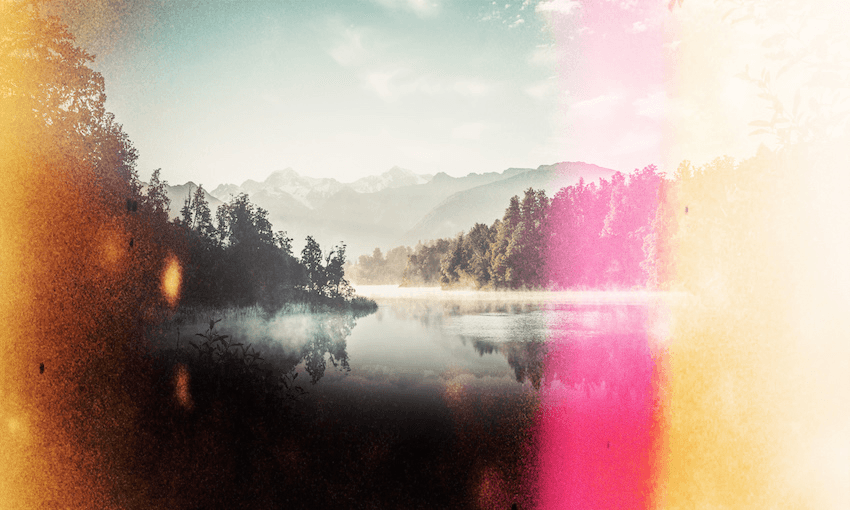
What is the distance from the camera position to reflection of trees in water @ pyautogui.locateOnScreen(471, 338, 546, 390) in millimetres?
15750

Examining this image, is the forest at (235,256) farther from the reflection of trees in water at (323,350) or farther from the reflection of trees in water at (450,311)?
the reflection of trees in water at (450,311)

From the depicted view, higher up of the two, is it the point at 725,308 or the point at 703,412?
the point at 725,308

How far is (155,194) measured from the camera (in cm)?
2508

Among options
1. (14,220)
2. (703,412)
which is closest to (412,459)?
(703,412)

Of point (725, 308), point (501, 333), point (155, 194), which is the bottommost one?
point (501, 333)

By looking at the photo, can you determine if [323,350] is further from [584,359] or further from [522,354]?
[584,359]

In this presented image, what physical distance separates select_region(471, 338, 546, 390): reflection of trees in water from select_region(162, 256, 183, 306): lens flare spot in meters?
14.4

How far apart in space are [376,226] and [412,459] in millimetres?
167251

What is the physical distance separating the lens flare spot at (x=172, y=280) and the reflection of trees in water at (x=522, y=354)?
1441 centimetres

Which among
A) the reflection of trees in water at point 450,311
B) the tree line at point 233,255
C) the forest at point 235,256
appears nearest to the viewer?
the forest at point 235,256

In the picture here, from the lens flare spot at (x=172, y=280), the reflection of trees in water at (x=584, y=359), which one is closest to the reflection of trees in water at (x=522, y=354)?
the reflection of trees in water at (x=584, y=359)

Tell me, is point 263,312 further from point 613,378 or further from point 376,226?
point 376,226

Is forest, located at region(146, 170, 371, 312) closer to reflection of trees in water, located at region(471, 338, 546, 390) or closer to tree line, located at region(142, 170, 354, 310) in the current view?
tree line, located at region(142, 170, 354, 310)

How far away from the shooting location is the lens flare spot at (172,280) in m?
19.7
